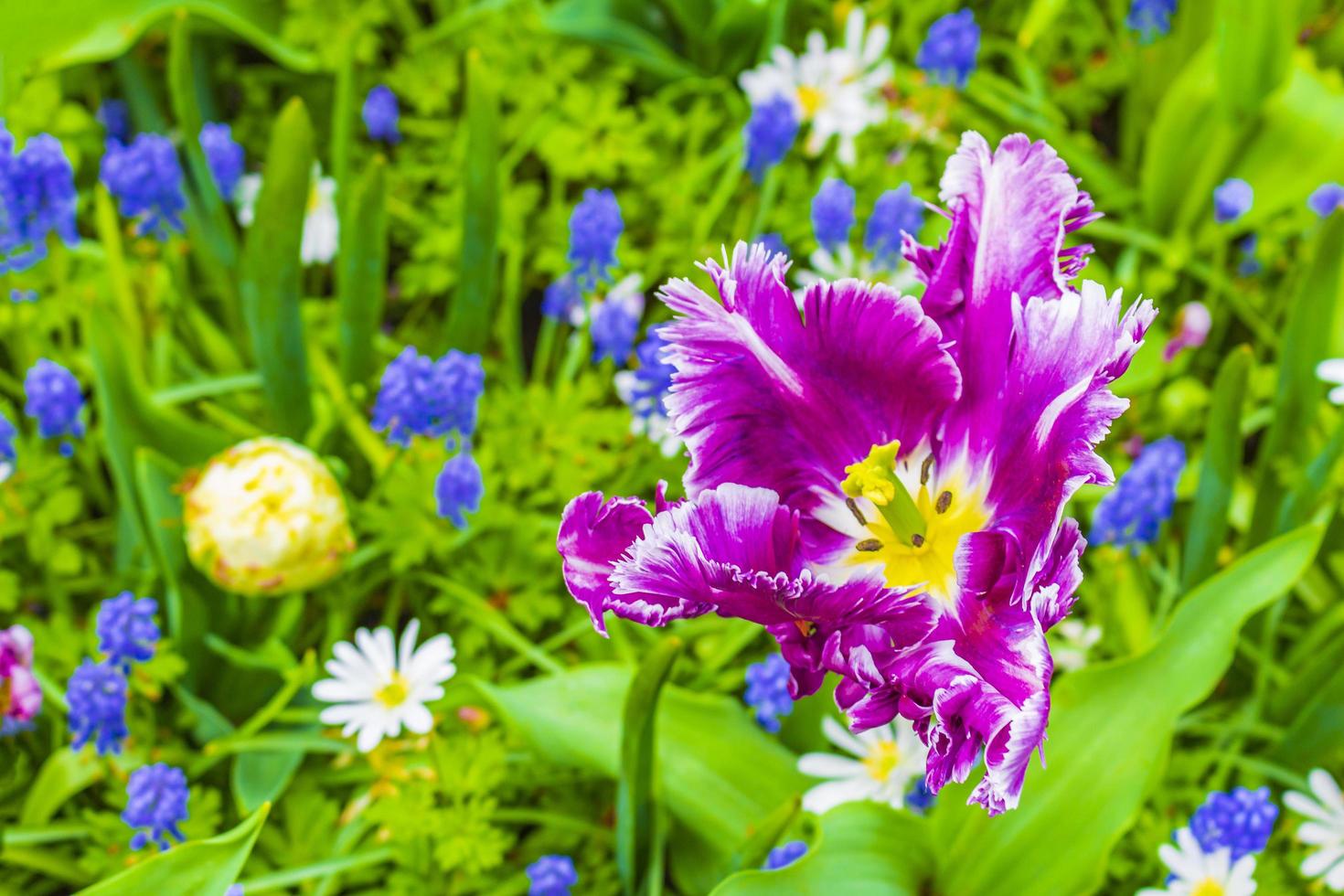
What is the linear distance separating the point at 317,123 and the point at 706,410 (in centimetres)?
201

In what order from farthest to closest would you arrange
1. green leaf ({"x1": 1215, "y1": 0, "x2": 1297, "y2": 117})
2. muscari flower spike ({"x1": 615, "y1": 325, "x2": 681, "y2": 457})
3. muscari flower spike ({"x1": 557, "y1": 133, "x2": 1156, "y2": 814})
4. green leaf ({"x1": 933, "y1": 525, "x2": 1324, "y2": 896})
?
green leaf ({"x1": 1215, "y1": 0, "x2": 1297, "y2": 117})
muscari flower spike ({"x1": 615, "y1": 325, "x2": 681, "y2": 457})
green leaf ({"x1": 933, "y1": 525, "x2": 1324, "y2": 896})
muscari flower spike ({"x1": 557, "y1": 133, "x2": 1156, "y2": 814})

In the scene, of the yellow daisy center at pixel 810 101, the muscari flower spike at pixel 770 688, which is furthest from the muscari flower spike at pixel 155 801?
the yellow daisy center at pixel 810 101

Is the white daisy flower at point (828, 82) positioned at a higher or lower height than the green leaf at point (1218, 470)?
higher

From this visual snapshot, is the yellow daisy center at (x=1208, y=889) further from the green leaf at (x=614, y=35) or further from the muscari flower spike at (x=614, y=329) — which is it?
the green leaf at (x=614, y=35)

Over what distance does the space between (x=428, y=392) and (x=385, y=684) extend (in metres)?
0.42

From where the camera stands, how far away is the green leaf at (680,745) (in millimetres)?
1847

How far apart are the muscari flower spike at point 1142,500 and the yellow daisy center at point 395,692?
1.06 m

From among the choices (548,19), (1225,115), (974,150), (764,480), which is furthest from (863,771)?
(548,19)

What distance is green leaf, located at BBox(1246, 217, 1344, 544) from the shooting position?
1904mm

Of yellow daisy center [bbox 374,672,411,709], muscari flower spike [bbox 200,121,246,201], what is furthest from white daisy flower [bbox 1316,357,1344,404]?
muscari flower spike [bbox 200,121,246,201]

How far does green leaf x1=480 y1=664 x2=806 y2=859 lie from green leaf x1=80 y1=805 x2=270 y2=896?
435 mm

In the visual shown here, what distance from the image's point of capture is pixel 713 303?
124cm

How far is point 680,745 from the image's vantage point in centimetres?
191

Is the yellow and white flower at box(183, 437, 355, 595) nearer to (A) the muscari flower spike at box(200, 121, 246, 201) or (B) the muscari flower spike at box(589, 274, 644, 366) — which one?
(B) the muscari flower spike at box(589, 274, 644, 366)
